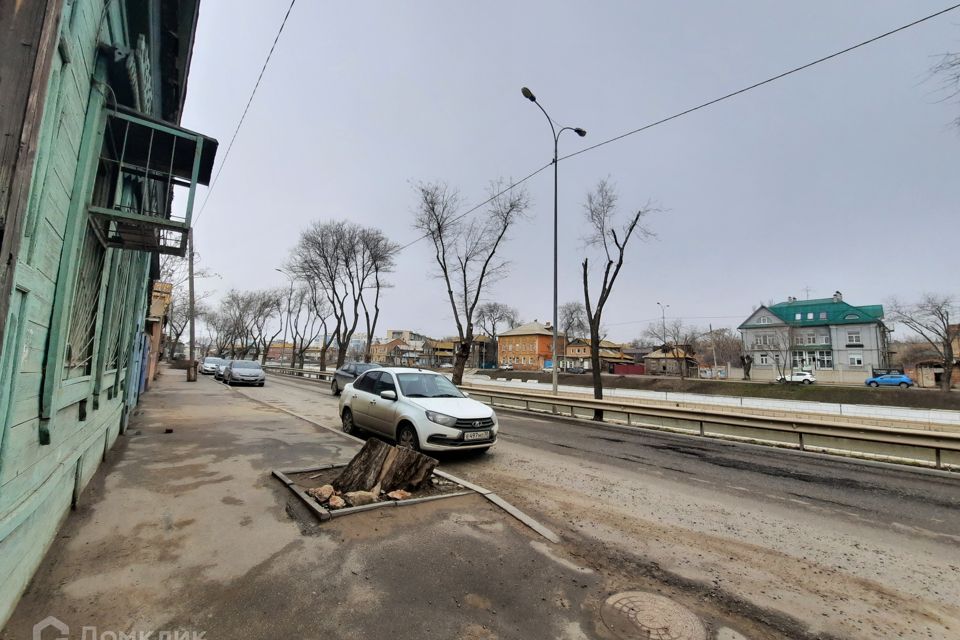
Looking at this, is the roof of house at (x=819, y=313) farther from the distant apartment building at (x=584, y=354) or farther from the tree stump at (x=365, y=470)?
the tree stump at (x=365, y=470)

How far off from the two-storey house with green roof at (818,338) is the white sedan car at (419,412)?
56273mm

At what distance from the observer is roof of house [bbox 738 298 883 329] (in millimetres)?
56125

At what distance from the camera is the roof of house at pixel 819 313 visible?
184ft

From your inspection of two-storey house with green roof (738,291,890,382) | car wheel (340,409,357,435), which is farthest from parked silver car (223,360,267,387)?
two-storey house with green roof (738,291,890,382)

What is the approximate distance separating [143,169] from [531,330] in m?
82.5

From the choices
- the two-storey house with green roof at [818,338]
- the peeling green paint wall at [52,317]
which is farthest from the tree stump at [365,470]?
the two-storey house with green roof at [818,338]

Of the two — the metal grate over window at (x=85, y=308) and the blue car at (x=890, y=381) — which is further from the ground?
the metal grate over window at (x=85, y=308)

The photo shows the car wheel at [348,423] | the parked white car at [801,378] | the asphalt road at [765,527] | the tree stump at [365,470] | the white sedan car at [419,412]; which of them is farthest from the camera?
the parked white car at [801,378]

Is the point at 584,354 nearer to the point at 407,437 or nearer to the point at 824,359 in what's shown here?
the point at 824,359

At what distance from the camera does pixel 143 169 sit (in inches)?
182

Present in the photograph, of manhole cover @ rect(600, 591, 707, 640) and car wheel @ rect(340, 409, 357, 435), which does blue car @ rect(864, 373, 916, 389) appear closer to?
car wheel @ rect(340, 409, 357, 435)

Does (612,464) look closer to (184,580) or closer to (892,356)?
(184,580)

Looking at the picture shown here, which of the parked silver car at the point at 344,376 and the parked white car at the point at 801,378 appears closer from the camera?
the parked silver car at the point at 344,376

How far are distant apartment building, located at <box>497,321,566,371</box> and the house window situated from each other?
129 feet
